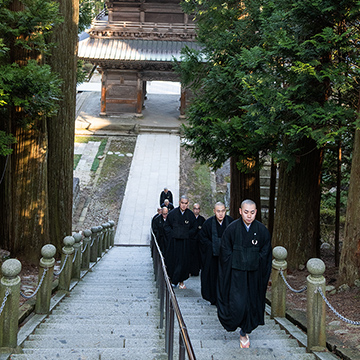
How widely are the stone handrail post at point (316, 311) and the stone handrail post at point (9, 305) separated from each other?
3.02m

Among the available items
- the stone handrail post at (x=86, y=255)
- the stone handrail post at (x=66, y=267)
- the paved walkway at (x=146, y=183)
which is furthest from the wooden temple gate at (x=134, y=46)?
the stone handrail post at (x=66, y=267)

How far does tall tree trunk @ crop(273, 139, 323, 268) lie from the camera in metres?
9.62

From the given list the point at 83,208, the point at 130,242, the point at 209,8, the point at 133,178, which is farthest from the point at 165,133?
the point at 209,8

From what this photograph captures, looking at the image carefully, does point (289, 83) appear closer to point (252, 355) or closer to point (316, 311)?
point (316, 311)

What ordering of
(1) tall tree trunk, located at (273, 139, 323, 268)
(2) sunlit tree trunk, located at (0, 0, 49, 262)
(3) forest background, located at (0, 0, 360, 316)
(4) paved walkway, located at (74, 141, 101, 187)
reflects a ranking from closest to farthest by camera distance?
(3) forest background, located at (0, 0, 360, 316), (2) sunlit tree trunk, located at (0, 0, 49, 262), (1) tall tree trunk, located at (273, 139, 323, 268), (4) paved walkway, located at (74, 141, 101, 187)

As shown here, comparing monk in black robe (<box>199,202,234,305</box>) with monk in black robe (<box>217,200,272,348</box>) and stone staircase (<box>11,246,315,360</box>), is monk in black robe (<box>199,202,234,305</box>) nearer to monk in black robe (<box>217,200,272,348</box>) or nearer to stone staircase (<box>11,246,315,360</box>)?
stone staircase (<box>11,246,315,360</box>)

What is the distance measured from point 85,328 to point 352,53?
577 centimetres

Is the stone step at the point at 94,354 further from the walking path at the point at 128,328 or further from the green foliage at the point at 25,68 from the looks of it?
the green foliage at the point at 25,68

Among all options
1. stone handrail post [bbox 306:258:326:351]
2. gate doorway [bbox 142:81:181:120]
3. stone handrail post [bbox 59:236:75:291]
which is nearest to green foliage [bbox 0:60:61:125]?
stone handrail post [bbox 59:236:75:291]

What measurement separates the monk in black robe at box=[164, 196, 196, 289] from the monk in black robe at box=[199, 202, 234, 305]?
4.86ft

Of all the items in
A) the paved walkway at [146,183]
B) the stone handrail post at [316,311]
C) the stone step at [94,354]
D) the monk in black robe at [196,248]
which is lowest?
the paved walkway at [146,183]

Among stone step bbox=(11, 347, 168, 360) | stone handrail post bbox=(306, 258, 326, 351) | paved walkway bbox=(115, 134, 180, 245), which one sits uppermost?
stone handrail post bbox=(306, 258, 326, 351)

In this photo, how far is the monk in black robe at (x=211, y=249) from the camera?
743 cm

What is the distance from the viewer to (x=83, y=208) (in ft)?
65.1
